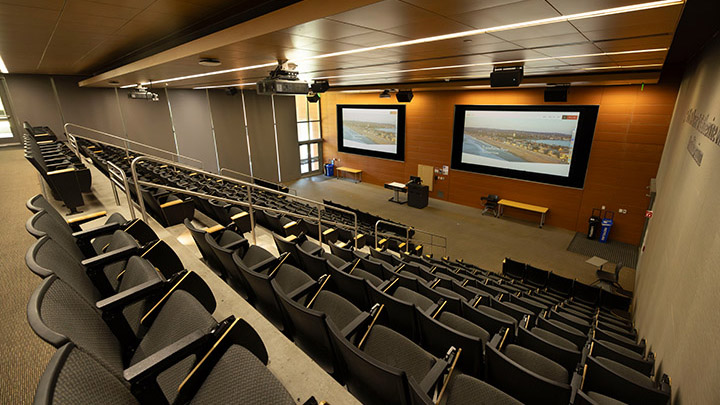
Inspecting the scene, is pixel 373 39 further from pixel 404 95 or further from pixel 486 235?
pixel 486 235

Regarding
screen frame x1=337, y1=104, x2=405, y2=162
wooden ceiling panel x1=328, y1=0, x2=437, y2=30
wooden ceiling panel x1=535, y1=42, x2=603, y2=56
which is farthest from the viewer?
screen frame x1=337, y1=104, x2=405, y2=162

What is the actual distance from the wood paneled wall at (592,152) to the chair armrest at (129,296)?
1095 centimetres

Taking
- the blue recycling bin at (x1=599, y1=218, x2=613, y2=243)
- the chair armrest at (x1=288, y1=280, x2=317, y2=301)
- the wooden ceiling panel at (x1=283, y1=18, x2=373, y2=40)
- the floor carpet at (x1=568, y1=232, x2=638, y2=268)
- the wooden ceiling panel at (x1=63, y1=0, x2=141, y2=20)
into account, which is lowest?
the floor carpet at (x1=568, y1=232, x2=638, y2=268)

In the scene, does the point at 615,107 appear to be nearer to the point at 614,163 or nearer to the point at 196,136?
the point at 614,163

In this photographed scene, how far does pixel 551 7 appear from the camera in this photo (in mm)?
2371

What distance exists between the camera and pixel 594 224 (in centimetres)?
926

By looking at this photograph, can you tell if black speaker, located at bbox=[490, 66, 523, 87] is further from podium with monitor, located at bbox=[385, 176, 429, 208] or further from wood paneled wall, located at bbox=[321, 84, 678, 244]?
podium with monitor, located at bbox=[385, 176, 429, 208]

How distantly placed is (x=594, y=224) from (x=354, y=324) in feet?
32.1

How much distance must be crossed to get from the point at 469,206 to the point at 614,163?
4.54 m

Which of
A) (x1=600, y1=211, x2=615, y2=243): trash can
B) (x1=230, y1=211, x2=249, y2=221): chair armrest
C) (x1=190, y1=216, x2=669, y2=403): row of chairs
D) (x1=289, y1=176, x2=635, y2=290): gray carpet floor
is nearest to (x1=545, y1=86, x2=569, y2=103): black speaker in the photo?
(x1=600, y1=211, x2=615, y2=243): trash can

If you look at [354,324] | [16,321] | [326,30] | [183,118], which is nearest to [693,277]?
[354,324]

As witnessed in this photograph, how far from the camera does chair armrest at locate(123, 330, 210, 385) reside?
117 cm

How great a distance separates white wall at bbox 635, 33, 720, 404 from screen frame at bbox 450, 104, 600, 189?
4.53m

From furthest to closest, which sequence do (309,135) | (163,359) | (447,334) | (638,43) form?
(309,135) → (638,43) → (447,334) → (163,359)
